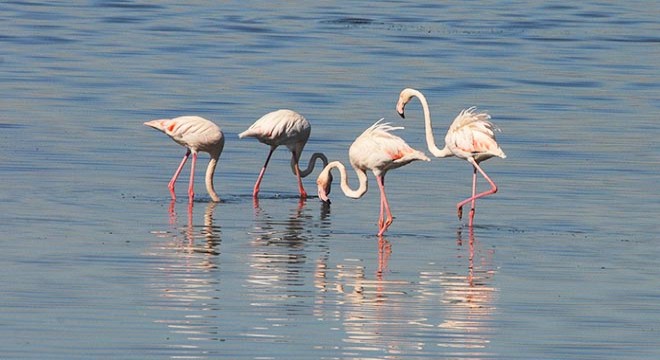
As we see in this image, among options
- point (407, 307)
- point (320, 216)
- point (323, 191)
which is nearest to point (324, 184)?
point (323, 191)

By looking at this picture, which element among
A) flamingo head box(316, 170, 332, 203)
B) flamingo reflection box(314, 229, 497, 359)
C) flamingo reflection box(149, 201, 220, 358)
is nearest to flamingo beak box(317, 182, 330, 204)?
flamingo head box(316, 170, 332, 203)

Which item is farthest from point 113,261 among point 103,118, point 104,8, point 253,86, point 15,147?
point 104,8

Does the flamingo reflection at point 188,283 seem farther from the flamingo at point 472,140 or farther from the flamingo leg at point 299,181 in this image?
the flamingo at point 472,140

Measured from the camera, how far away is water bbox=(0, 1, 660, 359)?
26.7 ft

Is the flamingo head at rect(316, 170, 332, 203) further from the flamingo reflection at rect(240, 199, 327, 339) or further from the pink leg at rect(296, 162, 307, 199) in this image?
the pink leg at rect(296, 162, 307, 199)

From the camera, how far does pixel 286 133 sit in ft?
45.4

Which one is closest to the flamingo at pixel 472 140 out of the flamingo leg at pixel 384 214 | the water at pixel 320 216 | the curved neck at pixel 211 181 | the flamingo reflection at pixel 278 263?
the water at pixel 320 216

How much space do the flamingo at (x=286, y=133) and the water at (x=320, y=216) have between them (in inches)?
9.6

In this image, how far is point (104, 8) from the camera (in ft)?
107

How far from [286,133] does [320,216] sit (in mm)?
1681

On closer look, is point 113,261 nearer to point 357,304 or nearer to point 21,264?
point 21,264

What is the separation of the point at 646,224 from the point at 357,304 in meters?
3.60

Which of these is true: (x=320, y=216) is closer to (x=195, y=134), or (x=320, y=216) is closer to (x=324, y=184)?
(x=324, y=184)

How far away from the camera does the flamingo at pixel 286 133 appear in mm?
13641
